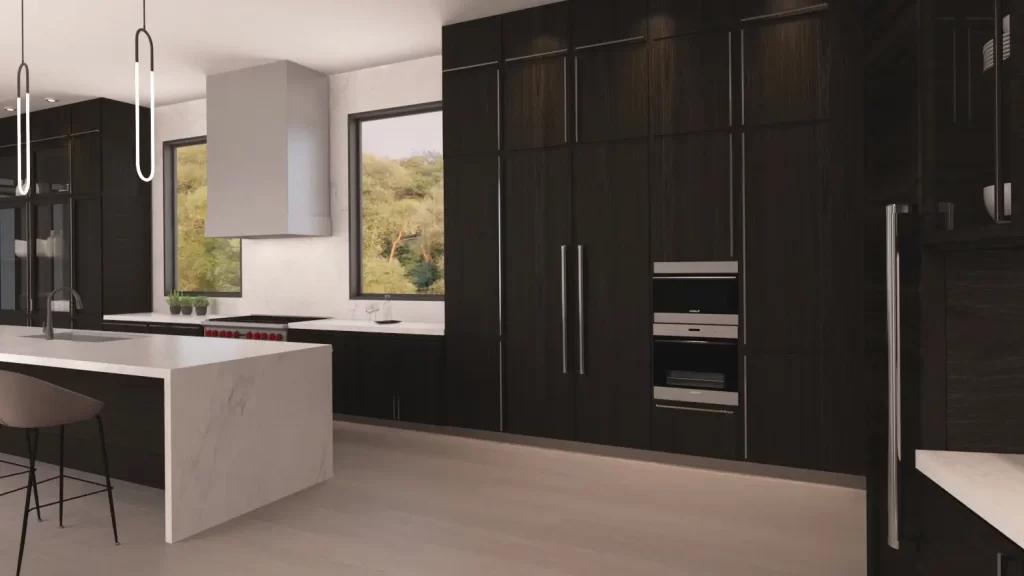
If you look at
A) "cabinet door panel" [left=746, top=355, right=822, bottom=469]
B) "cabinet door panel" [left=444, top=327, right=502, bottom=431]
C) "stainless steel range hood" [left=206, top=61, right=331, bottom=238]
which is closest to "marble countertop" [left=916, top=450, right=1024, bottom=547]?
"cabinet door panel" [left=746, top=355, right=822, bottom=469]

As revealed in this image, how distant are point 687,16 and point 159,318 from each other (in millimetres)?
5063

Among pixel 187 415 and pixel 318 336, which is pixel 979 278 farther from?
pixel 318 336

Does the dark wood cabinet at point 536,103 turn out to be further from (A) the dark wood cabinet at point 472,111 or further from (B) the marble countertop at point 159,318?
(B) the marble countertop at point 159,318

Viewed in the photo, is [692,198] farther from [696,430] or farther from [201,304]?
[201,304]

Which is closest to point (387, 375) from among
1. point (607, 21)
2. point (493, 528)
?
point (493, 528)

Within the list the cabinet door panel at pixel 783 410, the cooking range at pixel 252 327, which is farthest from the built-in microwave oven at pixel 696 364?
the cooking range at pixel 252 327

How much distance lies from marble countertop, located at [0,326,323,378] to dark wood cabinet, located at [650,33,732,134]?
7.97 feet

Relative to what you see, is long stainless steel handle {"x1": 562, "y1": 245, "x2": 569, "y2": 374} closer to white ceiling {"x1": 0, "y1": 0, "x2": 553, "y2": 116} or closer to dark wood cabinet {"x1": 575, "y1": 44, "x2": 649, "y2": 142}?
dark wood cabinet {"x1": 575, "y1": 44, "x2": 649, "y2": 142}

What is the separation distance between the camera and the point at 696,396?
163 inches

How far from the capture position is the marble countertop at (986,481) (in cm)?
131

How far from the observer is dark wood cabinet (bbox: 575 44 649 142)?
14.0 feet

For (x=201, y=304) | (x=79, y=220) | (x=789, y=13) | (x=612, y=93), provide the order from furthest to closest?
1. (x=79, y=220)
2. (x=201, y=304)
3. (x=612, y=93)
4. (x=789, y=13)

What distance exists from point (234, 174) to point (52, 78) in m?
1.80

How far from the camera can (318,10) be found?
4.63m
